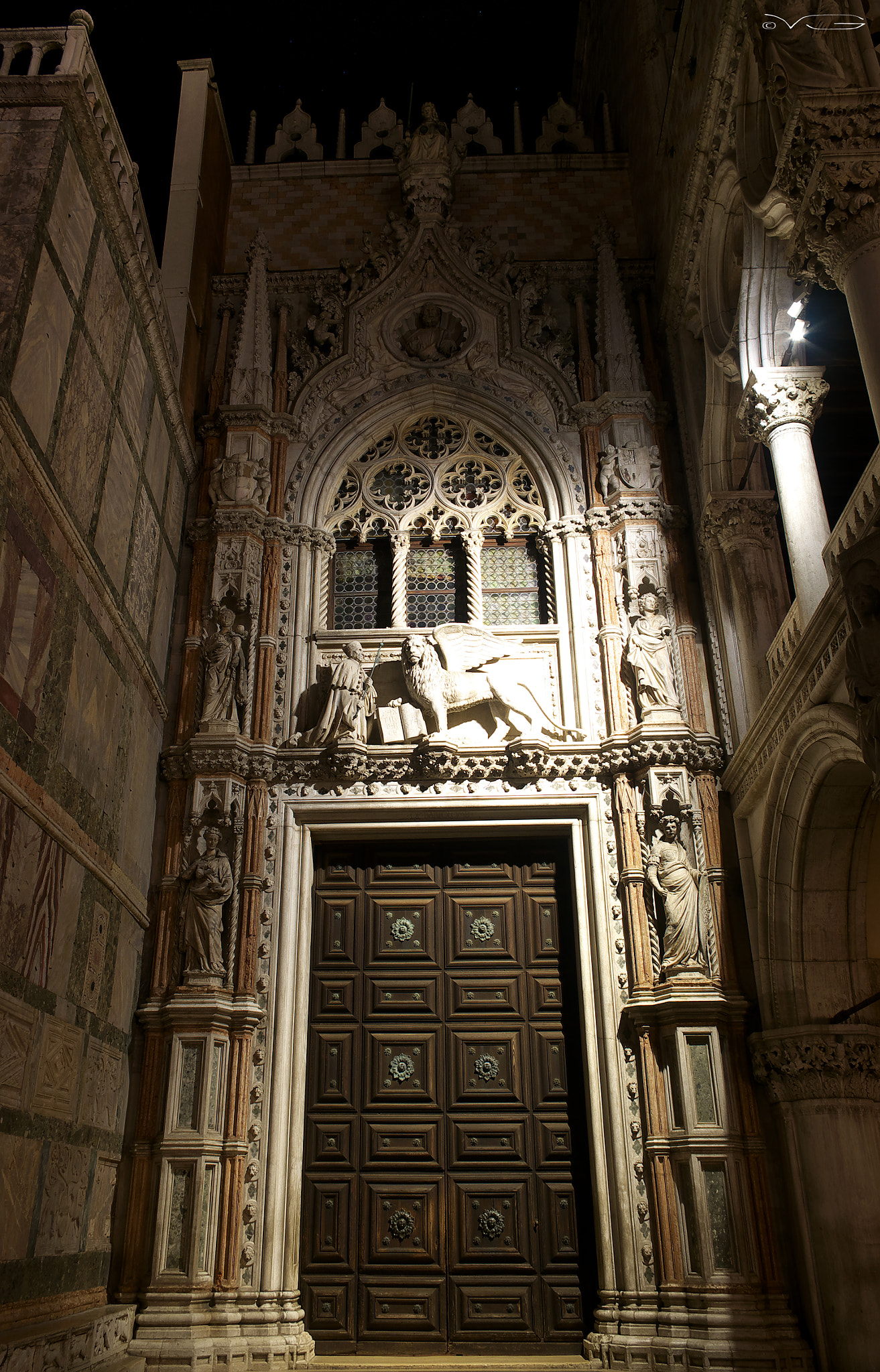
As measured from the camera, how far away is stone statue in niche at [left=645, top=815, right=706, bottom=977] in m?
9.76

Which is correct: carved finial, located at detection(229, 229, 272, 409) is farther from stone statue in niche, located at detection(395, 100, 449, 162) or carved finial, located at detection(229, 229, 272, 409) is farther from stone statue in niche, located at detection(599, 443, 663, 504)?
stone statue in niche, located at detection(599, 443, 663, 504)

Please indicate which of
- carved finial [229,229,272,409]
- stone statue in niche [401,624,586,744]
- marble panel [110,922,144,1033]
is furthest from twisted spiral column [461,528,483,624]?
marble panel [110,922,144,1033]

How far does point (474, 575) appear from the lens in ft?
40.5

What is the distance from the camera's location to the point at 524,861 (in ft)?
36.4

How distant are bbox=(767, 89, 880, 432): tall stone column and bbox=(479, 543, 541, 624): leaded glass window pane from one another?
503 cm

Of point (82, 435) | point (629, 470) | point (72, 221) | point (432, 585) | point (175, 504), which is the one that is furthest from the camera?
point (432, 585)

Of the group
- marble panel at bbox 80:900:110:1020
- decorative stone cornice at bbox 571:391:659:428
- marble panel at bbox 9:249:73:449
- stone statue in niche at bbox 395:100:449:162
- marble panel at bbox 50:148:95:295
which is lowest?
marble panel at bbox 80:900:110:1020

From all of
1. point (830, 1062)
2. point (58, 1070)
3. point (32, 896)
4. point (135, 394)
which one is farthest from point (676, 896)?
point (135, 394)

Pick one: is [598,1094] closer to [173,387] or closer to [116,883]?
[116,883]

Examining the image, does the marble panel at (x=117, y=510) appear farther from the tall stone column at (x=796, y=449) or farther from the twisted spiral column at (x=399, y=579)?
the tall stone column at (x=796, y=449)

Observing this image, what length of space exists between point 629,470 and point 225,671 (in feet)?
15.3

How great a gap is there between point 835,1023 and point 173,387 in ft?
27.8

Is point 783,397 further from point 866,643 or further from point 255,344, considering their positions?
point 255,344

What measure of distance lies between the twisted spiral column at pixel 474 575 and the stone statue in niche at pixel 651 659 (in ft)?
5.46
